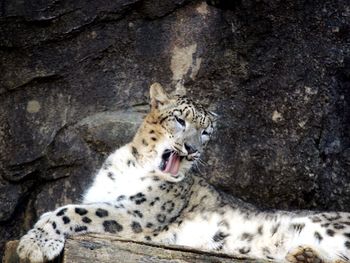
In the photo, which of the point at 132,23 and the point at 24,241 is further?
the point at 132,23

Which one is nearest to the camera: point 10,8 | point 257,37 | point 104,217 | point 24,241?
point 24,241

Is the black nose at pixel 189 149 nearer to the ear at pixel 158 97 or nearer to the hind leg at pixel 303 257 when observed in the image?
the ear at pixel 158 97

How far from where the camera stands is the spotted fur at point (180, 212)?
247 inches

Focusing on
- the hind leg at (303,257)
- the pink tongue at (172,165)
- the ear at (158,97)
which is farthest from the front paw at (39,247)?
the ear at (158,97)

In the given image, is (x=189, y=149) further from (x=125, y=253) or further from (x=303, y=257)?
(x=125, y=253)

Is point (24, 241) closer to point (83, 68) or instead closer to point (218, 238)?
point (218, 238)

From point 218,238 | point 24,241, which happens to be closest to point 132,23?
point 218,238

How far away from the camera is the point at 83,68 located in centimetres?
774

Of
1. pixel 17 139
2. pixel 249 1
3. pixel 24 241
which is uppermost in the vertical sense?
pixel 249 1

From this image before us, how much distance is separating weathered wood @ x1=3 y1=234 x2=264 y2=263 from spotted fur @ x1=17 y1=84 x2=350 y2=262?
1.84 feet

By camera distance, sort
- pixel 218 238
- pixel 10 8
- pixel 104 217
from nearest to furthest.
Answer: pixel 104 217, pixel 218 238, pixel 10 8

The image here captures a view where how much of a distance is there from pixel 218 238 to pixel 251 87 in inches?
62.1

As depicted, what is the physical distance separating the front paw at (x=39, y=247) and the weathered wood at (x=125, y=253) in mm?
127

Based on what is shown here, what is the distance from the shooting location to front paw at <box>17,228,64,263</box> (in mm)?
5785
